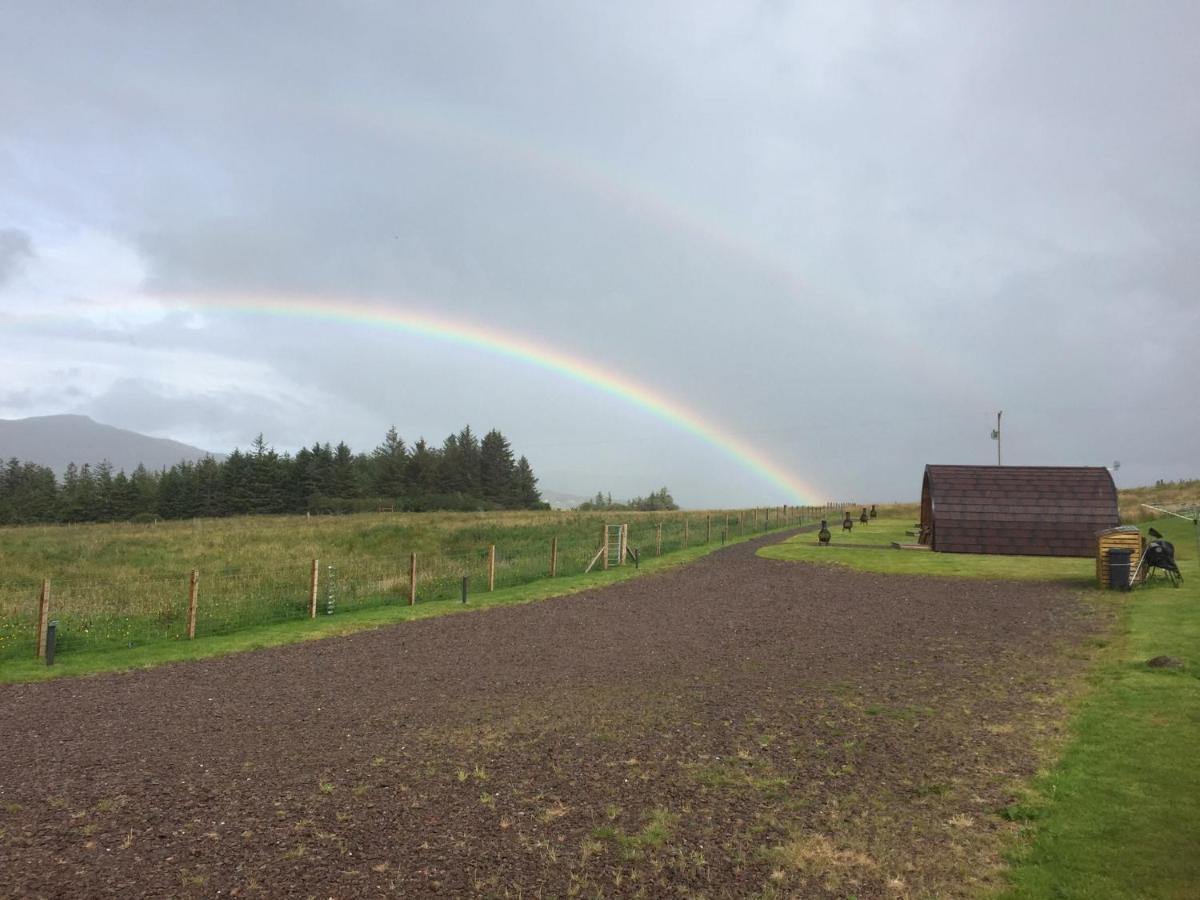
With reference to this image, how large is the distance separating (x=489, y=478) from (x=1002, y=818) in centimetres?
10732

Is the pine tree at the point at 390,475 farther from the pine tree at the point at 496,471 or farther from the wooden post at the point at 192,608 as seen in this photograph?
the wooden post at the point at 192,608

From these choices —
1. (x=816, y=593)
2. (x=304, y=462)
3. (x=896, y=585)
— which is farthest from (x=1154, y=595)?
(x=304, y=462)

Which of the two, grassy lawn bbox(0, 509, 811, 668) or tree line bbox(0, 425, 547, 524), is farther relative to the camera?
tree line bbox(0, 425, 547, 524)

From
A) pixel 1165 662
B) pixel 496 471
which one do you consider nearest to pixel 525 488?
pixel 496 471

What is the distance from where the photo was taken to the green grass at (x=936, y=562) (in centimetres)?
2248

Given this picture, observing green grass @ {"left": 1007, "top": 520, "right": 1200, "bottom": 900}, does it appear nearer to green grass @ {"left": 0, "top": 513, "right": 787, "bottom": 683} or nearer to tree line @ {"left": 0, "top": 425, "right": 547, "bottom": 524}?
green grass @ {"left": 0, "top": 513, "right": 787, "bottom": 683}

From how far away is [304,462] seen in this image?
314 feet

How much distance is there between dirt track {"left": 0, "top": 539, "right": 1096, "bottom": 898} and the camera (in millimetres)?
4727

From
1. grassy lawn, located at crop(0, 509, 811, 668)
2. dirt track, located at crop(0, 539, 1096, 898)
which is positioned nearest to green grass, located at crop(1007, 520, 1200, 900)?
dirt track, located at crop(0, 539, 1096, 898)

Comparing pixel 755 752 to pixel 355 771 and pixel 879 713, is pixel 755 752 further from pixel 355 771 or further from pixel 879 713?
pixel 355 771

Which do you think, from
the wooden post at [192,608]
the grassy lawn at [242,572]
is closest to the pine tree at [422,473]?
the grassy lawn at [242,572]

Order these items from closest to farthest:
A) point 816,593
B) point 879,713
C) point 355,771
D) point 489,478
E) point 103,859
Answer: point 103,859 < point 355,771 < point 879,713 < point 816,593 < point 489,478

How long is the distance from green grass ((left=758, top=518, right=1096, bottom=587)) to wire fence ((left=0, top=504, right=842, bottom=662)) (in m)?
8.01

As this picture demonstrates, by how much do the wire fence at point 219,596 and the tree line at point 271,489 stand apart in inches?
2634
